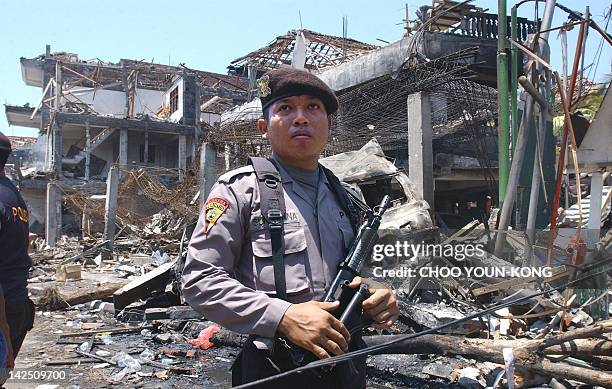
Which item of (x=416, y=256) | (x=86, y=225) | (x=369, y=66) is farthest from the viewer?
(x=86, y=225)

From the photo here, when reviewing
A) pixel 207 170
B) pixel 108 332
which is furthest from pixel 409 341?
pixel 207 170

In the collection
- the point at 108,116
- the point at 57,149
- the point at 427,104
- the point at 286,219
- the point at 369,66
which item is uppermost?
the point at 108,116

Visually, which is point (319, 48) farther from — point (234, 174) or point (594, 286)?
point (234, 174)

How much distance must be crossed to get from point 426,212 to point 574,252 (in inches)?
121

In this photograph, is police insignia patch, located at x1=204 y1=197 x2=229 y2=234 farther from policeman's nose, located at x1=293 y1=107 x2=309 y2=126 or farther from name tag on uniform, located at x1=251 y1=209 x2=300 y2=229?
policeman's nose, located at x1=293 y1=107 x2=309 y2=126

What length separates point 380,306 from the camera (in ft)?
5.17

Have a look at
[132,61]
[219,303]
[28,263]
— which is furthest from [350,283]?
[132,61]

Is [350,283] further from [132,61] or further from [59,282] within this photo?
[132,61]

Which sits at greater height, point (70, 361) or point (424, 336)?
point (424, 336)

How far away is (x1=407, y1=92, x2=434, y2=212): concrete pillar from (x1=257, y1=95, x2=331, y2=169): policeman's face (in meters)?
7.66

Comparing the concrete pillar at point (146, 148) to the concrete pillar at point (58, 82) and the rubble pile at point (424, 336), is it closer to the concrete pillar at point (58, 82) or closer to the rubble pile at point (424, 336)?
the concrete pillar at point (58, 82)

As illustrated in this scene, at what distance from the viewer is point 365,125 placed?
11109 millimetres

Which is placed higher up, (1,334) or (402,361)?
(1,334)

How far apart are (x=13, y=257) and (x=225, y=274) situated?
6.03 feet
